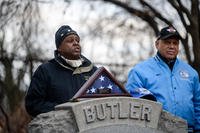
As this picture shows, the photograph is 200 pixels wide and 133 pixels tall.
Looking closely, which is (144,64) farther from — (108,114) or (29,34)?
(29,34)

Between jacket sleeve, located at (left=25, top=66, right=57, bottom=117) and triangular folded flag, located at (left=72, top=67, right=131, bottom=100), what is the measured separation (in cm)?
35

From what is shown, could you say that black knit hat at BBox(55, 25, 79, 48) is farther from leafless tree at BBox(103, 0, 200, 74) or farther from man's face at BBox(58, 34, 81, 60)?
leafless tree at BBox(103, 0, 200, 74)

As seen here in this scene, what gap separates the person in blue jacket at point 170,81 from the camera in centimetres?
536

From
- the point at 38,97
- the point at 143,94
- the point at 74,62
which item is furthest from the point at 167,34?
the point at 38,97

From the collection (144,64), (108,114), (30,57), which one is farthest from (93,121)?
(30,57)

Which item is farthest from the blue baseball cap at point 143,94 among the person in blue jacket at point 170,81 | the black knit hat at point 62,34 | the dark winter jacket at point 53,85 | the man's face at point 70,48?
the black knit hat at point 62,34

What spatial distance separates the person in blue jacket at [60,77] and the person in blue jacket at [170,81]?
443 mm

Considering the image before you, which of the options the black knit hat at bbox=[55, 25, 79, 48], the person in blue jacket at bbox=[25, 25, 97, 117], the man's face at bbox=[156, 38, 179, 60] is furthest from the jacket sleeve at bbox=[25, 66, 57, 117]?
the man's face at bbox=[156, 38, 179, 60]

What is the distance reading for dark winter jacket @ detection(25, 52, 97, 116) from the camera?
204 inches

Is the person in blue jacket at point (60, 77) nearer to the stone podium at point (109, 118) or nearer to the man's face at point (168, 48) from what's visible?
the stone podium at point (109, 118)

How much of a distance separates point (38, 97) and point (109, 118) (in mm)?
641

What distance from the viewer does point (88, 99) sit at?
4.89 meters

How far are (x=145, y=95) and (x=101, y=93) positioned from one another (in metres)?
0.37

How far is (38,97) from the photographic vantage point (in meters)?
5.18
